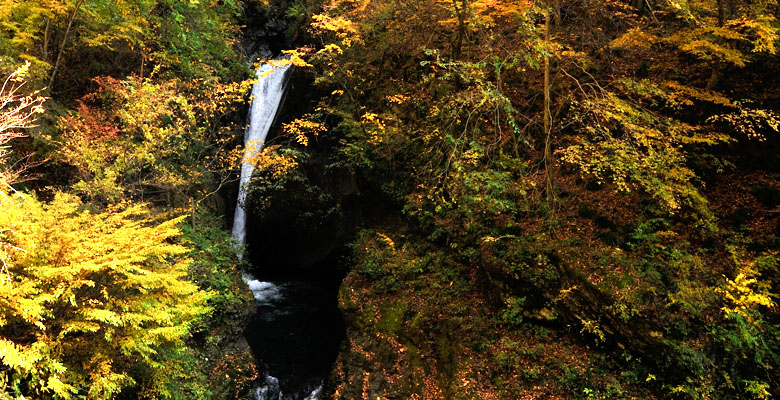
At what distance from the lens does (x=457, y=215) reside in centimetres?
1052

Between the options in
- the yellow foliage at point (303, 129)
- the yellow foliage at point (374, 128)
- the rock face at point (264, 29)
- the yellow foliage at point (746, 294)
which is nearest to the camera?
the yellow foliage at point (746, 294)

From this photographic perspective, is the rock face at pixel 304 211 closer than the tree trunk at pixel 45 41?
No

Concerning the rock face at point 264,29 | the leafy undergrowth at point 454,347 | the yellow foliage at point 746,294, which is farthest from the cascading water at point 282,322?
the yellow foliage at point 746,294

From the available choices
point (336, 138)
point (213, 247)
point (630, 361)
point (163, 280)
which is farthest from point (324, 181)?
point (630, 361)

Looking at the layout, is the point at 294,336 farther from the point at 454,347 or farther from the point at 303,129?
the point at 303,129

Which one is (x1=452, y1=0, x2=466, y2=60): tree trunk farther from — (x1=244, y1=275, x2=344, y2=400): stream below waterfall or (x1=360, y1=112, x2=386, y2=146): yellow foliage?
(x1=244, y1=275, x2=344, y2=400): stream below waterfall

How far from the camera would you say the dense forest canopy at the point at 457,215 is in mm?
4707

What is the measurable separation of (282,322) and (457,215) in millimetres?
6972

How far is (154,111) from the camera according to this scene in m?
8.55

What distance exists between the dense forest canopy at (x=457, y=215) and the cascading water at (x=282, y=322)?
1097 millimetres

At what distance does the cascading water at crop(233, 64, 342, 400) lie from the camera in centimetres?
987

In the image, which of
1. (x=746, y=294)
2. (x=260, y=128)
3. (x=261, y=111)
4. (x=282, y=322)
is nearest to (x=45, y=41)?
(x=260, y=128)

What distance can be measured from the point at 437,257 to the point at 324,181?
239 inches

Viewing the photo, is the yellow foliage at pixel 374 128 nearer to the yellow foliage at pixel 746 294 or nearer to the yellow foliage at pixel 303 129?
the yellow foliage at pixel 303 129
